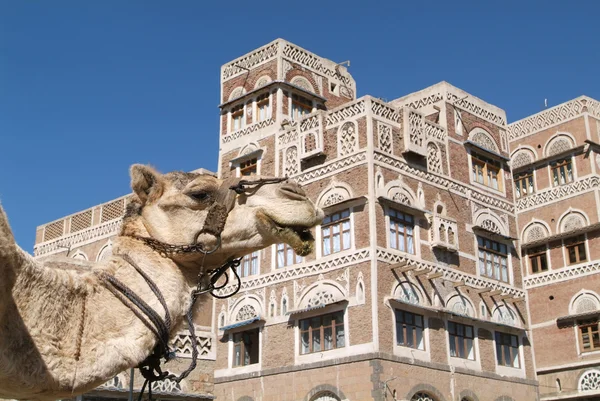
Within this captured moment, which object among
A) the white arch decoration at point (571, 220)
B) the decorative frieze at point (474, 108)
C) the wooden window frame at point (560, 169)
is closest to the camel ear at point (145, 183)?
the decorative frieze at point (474, 108)

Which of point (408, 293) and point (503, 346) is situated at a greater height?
point (408, 293)

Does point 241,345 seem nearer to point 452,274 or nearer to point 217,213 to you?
point 452,274

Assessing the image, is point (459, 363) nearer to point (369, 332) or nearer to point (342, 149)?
point (369, 332)

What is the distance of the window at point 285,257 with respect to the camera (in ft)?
78.6

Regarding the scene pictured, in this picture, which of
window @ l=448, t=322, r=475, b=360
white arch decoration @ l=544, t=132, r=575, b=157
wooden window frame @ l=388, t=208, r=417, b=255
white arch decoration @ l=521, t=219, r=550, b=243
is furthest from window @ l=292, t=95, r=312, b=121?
white arch decoration @ l=544, t=132, r=575, b=157

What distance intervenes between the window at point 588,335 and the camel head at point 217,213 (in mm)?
26157

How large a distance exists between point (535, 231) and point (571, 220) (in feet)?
5.49

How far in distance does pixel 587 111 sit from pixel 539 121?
98.8 inches

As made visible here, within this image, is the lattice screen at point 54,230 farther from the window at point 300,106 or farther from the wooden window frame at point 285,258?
the window at point 300,106

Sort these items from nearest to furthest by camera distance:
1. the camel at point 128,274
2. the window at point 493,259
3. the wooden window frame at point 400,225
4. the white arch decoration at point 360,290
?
the camel at point 128,274 → the white arch decoration at point 360,290 → the wooden window frame at point 400,225 → the window at point 493,259

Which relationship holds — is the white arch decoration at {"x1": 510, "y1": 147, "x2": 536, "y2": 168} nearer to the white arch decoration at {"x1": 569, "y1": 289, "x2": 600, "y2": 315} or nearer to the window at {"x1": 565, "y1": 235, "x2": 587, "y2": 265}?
the window at {"x1": 565, "y1": 235, "x2": 587, "y2": 265}

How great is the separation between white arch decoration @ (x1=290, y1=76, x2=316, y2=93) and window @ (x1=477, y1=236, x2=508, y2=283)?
7.95m

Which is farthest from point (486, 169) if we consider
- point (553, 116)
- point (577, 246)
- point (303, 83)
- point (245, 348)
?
point (245, 348)

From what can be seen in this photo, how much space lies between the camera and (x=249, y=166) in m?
26.7
